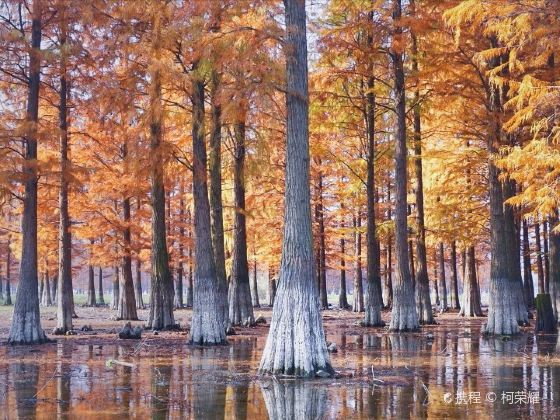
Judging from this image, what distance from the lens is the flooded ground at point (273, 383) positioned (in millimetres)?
9000

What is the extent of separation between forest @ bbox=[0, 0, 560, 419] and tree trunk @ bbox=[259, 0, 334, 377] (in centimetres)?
4

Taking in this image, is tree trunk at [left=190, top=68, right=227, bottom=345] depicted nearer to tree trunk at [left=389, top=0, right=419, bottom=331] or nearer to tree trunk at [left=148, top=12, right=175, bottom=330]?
tree trunk at [left=148, top=12, right=175, bottom=330]

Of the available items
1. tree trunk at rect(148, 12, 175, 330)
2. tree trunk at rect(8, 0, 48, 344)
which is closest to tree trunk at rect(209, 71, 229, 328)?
tree trunk at rect(148, 12, 175, 330)

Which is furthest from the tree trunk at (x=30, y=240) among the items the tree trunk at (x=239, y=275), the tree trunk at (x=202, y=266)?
the tree trunk at (x=239, y=275)

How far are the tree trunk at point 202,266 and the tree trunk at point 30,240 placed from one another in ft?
15.1

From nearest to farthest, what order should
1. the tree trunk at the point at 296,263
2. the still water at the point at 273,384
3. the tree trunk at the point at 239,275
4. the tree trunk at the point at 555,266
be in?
1. the still water at the point at 273,384
2. the tree trunk at the point at 296,263
3. the tree trunk at the point at 555,266
4. the tree trunk at the point at 239,275

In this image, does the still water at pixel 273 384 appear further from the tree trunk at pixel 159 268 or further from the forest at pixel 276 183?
the tree trunk at pixel 159 268

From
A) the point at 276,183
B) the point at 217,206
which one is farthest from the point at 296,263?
the point at 276,183

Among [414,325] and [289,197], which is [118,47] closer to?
[289,197]

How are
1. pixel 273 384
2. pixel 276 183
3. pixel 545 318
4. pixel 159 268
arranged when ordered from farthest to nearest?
pixel 276 183
pixel 159 268
pixel 545 318
pixel 273 384

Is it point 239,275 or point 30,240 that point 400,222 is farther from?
point 30,240

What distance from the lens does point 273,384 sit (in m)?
11.1

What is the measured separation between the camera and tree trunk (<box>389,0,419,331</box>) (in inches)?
863

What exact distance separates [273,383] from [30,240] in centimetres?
1106
